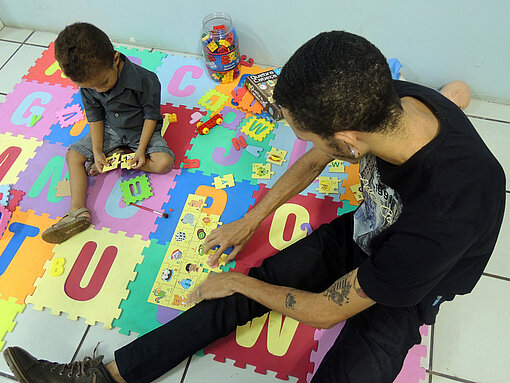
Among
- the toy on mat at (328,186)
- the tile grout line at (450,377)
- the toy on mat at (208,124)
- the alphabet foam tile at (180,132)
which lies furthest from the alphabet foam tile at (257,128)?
the tile grout line at (450,377)

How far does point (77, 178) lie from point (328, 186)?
979mm

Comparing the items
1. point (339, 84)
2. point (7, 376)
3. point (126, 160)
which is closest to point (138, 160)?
point (126, 160)

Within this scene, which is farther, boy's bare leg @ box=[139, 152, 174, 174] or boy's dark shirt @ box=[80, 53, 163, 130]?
boy's bare leg @ box=[139, 152, 174, 174]

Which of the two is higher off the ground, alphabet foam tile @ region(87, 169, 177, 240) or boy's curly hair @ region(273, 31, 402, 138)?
boy's curly hair @ region(273, 31, 402, 138)

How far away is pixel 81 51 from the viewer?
119cm

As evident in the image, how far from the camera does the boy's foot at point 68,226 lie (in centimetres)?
136

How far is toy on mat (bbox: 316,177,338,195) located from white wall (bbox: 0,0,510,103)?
0.64 m

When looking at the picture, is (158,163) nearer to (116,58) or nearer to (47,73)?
(116,58)

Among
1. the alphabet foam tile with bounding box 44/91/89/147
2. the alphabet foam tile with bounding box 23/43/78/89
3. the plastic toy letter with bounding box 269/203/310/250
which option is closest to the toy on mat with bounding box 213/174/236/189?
the plastic toy letter with bounding box 269/203/310/250

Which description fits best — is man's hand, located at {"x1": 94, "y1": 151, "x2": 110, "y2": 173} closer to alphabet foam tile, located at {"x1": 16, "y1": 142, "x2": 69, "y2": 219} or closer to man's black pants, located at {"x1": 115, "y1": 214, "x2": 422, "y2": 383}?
alphabet foam tile, located at {"x1": 16, "y1": 142, "x2": 69, "y2": 219}

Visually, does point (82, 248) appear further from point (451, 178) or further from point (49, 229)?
point (451, 178)

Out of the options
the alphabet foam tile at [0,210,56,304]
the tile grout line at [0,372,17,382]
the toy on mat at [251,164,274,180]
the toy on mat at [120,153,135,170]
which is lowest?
the tile grout line at [0,372,17,382]

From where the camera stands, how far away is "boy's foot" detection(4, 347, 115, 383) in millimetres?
1107

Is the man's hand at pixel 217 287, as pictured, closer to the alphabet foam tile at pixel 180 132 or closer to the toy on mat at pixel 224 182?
the toy on mat at pixel 224 182
